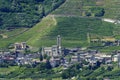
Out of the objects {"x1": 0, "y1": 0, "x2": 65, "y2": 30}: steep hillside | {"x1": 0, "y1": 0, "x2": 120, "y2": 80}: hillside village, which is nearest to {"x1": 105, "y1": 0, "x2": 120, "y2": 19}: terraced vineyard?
{"x1": 0, "y1": 0, "x2": 120, "y2": 80}: hillside village

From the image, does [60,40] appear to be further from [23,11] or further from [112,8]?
[23,11]

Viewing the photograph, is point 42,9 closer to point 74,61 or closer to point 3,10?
point 3,10

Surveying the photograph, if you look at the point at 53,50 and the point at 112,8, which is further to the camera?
the point at 112,8

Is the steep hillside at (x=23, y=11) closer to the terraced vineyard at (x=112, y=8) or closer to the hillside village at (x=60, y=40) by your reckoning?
the hillside village at (x=60, y=40)

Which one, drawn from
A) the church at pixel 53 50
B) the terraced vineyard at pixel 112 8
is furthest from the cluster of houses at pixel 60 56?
the terraced vineyard at pixel 112 8

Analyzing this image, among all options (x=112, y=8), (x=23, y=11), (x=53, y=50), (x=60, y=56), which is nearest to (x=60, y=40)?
(x=53, y=50)

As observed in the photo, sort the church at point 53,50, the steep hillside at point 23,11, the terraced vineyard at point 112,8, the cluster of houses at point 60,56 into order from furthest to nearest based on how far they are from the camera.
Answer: the steep hillside at point 23,11 < the terraced vineyard at point 112,8 < the church at point 53,50 < the cluster of houses at point 60,56

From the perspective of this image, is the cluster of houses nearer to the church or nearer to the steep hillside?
the church

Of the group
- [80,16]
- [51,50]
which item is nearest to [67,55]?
[51,50]
